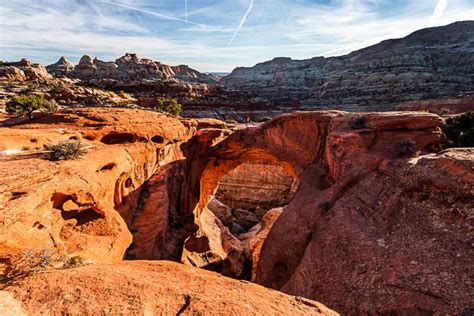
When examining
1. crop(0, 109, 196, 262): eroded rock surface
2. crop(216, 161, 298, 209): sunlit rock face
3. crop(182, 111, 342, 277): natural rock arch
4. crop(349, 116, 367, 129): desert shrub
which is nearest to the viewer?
crop(0, 109, 196, 262): eroded rock surface

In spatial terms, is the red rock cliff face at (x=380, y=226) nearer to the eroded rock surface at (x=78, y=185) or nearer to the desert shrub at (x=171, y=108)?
the eroded rock surface at (x=78, y=185)

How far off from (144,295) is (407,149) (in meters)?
9.57

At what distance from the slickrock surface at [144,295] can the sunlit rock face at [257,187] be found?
87.5ft

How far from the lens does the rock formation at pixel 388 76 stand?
217 ft

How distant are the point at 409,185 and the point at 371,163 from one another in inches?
78.3

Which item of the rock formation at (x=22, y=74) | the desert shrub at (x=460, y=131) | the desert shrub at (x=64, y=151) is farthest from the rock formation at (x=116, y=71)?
the desert shrub at (x=460, y=131)

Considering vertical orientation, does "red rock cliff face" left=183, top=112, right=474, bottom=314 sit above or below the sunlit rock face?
above

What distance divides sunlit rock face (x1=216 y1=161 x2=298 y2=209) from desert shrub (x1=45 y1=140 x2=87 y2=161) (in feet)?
79.5

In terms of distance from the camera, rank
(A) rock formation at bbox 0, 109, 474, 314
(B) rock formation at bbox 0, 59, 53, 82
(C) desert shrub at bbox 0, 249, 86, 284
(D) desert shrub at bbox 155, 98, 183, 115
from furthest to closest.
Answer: (B) rock formation at bbox 0, 59, 53, 82 < (D) desert shrub at bbox 155, 98, 183, 115 < (A) rock formation at bbox 0, 109, 474, 314 < (C) desert shrub at bbox 0, 249, 86, 284

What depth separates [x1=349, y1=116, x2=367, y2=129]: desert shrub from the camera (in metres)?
11.5

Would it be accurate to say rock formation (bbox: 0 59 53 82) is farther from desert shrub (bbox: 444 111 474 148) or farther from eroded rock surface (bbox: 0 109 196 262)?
desert shrub (bbox: 444 111 474 148)

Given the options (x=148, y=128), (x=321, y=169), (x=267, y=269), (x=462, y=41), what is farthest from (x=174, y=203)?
(x=462, y=41)

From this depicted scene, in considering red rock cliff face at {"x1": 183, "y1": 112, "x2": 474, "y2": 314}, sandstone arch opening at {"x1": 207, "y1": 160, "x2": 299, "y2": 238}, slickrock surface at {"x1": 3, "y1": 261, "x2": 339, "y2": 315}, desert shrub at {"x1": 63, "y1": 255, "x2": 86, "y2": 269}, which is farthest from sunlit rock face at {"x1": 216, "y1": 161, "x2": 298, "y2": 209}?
slickrock surface at {"x1": 3, "y1": 261, "x2": 339, "y2": 315}

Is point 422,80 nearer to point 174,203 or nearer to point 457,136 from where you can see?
point 457,136
